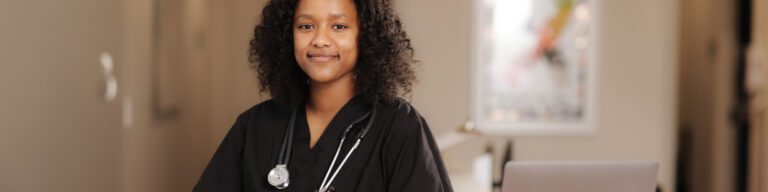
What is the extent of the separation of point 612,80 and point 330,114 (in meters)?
2.50

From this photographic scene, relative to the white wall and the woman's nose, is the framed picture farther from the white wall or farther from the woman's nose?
the woman's nose

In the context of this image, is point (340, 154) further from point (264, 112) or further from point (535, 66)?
point (535, 66)

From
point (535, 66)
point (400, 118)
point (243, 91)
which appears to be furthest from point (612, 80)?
point (400, 118)

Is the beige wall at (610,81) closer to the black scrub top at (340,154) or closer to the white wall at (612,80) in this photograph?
the white wall at (612,80)

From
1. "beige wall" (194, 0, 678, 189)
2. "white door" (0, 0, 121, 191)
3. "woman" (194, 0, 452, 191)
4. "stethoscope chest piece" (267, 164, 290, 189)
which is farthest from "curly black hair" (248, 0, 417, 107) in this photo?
"beige wall" (194, 0, 678, 189)

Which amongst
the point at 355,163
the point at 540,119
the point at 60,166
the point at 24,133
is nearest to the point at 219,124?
the point at 540,119

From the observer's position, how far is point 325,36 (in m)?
0.97

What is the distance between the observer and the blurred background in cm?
183

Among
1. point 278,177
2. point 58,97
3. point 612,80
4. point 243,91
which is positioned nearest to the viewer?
point 278,177

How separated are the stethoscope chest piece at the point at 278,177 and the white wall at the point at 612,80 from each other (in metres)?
2.26

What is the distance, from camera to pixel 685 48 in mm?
4664

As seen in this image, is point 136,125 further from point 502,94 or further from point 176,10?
point 502,94

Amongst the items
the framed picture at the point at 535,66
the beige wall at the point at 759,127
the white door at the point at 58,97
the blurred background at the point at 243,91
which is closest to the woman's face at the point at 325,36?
the blurred background at the point at 243,91

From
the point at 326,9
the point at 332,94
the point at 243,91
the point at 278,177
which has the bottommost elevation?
the point at 243,91
